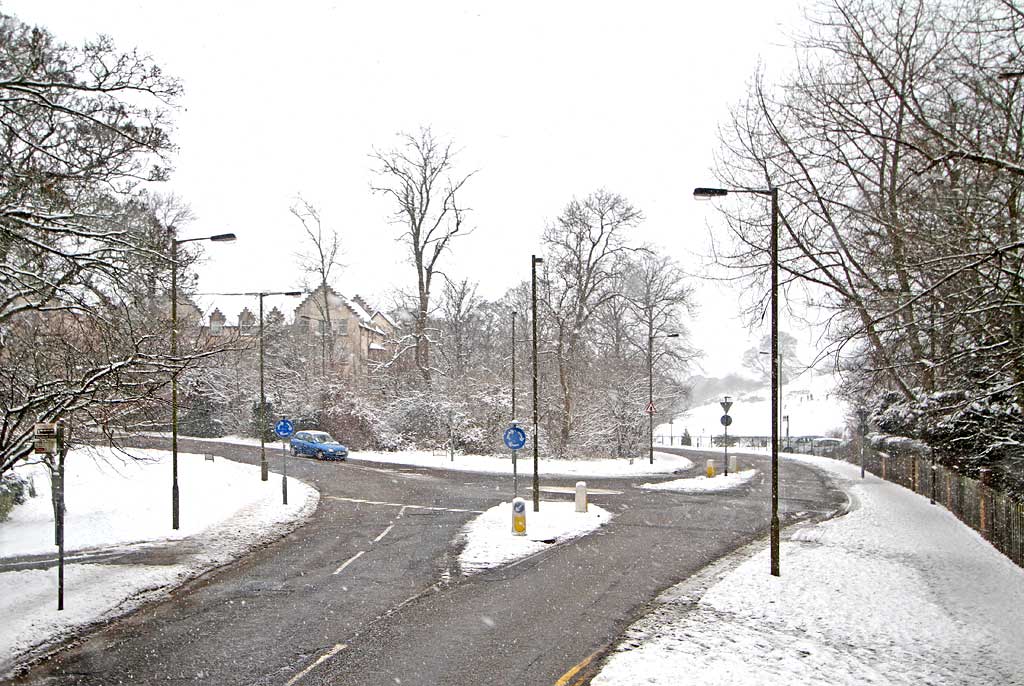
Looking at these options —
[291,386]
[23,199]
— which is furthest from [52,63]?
[291,386]

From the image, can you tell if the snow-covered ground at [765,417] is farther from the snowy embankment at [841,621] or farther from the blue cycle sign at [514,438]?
the snowy embankment at [841,621]

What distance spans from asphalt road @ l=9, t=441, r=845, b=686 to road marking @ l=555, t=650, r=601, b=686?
8 cm

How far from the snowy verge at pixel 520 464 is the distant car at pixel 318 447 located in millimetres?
1168

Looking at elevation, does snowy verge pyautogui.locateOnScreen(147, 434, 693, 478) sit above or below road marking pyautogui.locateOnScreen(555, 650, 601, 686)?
below

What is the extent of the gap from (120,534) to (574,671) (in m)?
13.7

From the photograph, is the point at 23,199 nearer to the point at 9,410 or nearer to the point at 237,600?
the point at 9,410

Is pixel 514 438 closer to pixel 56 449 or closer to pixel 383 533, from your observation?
pixel 383 533

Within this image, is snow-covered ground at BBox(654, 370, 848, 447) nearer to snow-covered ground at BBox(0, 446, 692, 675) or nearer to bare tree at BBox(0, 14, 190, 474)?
snow-covered ground at BBox(0, 446, 692, 675)

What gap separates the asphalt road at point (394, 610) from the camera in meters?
8.54

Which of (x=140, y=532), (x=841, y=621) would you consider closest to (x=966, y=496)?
(x=841, y=621)

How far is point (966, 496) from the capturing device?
19.9 m

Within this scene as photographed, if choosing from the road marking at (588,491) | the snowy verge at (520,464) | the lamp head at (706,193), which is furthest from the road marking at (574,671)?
the snowy verge at (520,464)

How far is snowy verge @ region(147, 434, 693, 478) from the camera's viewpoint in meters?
36.7

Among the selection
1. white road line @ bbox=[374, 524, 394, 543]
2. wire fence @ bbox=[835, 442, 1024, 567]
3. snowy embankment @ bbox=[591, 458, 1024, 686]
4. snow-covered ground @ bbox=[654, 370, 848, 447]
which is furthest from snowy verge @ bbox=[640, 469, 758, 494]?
snow-covered ground @ bbox=[654, 370, 848, 447]
